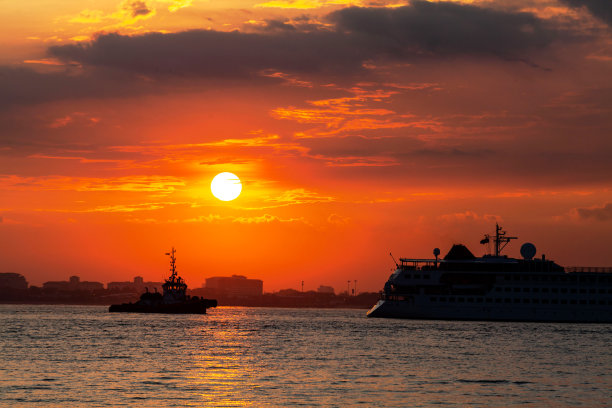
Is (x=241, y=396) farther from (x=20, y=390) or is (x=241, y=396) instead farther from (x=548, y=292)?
(x=548, y=292)

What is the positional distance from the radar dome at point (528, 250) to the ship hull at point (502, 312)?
12.3m

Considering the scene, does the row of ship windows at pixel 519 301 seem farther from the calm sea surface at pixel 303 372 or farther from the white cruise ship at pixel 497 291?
the calm sea surface at pixel 303 372

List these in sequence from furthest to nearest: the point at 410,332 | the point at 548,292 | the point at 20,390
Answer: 1. the point at 548,292
2. the point at 410,332
3. the point at 20,390

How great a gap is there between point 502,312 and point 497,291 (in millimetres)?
3777

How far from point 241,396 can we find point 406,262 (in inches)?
4241

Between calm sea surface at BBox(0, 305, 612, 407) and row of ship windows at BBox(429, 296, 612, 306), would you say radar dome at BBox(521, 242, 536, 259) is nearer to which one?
row of ship windows at BBox(429, 296, 612, 306)

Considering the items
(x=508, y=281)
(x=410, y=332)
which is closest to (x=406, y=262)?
(x=508, y=281)

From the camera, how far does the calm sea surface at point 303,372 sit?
46000 millimetres

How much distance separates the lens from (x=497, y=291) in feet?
483

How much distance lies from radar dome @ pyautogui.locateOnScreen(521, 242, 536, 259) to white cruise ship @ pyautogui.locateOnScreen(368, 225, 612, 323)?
1422 mm

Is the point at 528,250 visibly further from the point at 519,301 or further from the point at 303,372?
the point at 303,372

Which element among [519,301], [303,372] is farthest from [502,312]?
[303,372]

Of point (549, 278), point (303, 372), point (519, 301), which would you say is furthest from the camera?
point (549, 278)

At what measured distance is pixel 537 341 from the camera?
98.4 metres
